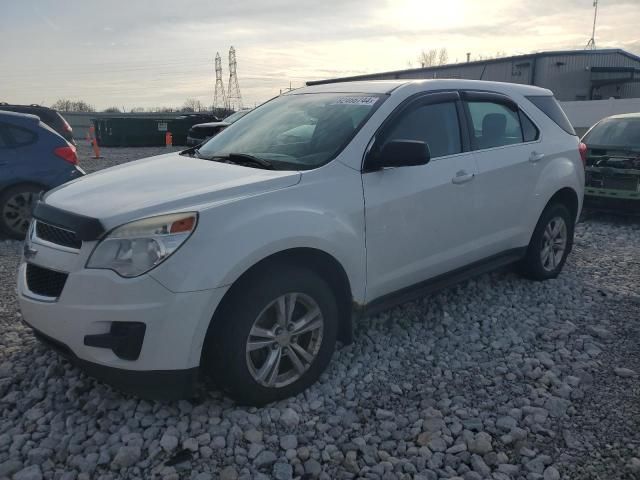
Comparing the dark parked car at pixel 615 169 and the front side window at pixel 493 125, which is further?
the dark parked car at pixel 615 169

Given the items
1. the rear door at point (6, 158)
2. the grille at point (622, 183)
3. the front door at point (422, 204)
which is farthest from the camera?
the grille at point (622, 183)

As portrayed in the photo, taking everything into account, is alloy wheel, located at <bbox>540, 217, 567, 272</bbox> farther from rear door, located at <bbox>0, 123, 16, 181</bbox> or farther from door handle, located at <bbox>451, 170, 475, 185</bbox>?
rear door, located at <bbox>0, 123, 16, 181</bbox>

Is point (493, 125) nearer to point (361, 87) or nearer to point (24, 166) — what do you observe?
point (361, 87)

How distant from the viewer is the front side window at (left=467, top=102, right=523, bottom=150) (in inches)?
168

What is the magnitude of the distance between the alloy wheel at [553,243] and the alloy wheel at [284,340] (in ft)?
9.35

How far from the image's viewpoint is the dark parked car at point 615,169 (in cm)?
738

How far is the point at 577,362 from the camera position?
3703 mm

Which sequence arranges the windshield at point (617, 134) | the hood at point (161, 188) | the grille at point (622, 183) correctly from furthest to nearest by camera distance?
the windshield at point (617, 134) < the grille at point (622, 183) < the hood at point (161, 188)

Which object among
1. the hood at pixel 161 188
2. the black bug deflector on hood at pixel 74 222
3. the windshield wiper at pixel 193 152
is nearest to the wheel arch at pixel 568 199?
the hood at pixel 161 188

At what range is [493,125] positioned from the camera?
450cm

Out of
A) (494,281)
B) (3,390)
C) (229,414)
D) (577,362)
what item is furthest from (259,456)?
(494,281)

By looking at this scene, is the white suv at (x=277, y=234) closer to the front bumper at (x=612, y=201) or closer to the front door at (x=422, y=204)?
the front door at (x=422, y=204)

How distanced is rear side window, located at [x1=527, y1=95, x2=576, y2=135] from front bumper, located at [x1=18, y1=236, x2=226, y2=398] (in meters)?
3.75

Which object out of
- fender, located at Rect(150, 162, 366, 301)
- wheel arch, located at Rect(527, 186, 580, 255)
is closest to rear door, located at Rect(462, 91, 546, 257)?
wheel arch, located at Rect(527, 186, 580, 255)
